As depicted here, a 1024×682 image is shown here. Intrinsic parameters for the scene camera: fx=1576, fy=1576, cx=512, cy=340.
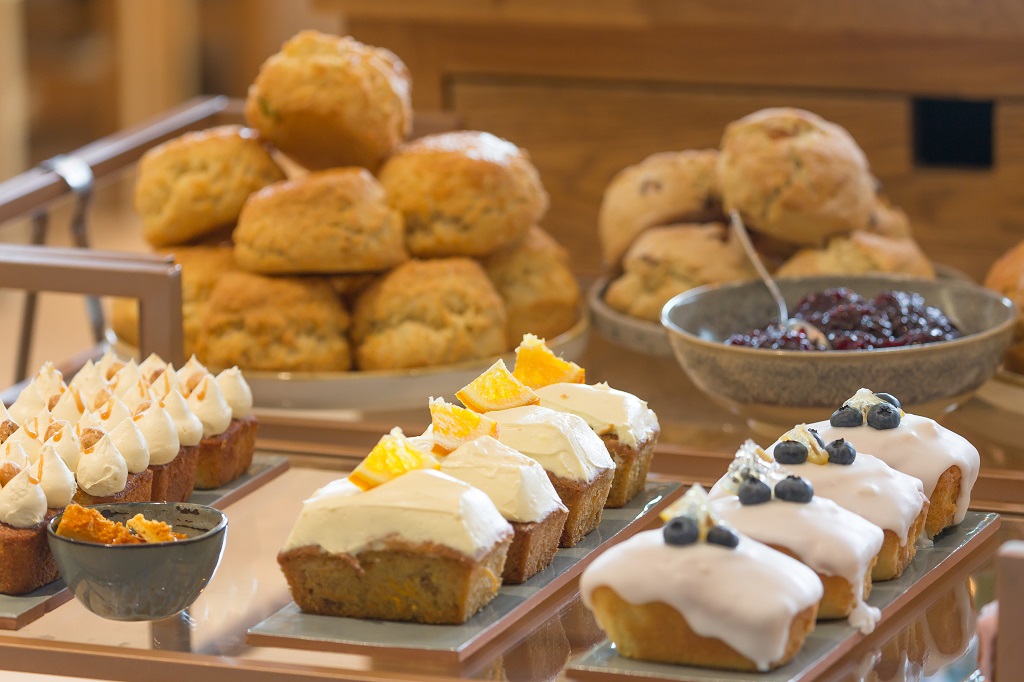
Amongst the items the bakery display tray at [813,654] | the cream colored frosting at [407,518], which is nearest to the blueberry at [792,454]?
the bakery display tray at [813,654]

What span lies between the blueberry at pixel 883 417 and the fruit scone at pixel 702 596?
0.79 feet

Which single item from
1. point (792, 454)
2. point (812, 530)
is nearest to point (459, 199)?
point (792, 454)

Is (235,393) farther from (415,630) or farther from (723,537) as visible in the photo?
(723,537)

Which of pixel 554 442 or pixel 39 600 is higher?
pixel 554 442

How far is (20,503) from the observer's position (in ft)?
4.00

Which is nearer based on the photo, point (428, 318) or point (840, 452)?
point (840, 452)

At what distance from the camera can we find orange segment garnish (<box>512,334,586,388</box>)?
1398 mm

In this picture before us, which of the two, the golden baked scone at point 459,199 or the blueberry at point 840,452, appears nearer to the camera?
the blueberry at point 840,452

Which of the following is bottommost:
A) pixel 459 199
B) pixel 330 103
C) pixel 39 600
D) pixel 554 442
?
pixel 39 600

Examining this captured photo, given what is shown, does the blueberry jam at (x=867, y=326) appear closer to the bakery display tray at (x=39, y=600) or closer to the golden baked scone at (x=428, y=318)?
the golden baked scone at (x=428, y=318)

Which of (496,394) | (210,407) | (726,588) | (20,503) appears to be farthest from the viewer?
(210,407)

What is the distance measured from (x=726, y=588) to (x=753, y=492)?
125 mm

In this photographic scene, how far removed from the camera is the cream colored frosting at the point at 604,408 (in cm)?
136

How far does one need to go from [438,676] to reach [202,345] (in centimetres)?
77
